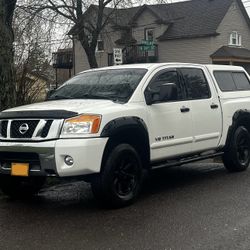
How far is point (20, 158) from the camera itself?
627 centimetres

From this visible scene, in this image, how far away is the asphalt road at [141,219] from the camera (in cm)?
511

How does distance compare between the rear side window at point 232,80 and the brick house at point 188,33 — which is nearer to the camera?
the rear side window at point 232,80

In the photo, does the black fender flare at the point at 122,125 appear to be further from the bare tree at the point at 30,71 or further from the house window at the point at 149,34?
the house window at the point at 149,34

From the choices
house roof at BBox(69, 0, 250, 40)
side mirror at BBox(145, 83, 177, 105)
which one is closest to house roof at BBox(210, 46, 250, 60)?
house roof at BBox(69, 0, 250, 40)

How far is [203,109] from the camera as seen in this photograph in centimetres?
795

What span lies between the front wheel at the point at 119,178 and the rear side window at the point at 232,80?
280cm

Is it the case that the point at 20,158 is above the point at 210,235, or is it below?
above

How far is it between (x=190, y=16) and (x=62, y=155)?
113ft

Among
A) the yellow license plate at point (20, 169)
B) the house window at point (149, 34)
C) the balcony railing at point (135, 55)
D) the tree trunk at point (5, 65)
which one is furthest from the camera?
the house window at point (149, 34)

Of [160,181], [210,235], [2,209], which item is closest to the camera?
[210,235]

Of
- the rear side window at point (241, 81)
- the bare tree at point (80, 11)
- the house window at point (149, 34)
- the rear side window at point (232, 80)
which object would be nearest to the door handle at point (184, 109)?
the rear side window at point (232, 80)

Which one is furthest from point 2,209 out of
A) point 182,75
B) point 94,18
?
point 94,18

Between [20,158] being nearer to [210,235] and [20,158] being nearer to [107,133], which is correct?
[107,133]

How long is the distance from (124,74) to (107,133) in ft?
4.95
